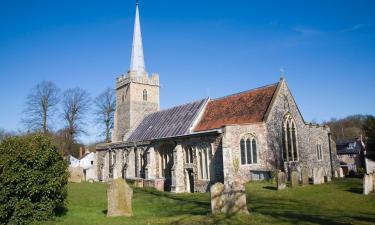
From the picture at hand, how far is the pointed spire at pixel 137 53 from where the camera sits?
1711 inches

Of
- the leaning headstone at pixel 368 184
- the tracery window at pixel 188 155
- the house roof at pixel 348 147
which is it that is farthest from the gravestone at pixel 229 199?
the house roof at pixel 348 147

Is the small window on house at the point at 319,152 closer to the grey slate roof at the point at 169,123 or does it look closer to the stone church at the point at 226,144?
the stone church at the point at 226,144

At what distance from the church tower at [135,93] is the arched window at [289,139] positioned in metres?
20.4

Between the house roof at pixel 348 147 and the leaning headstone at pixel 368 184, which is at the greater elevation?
the house roof at pixel 348 147

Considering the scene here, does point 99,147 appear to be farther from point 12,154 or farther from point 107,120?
point 12,154

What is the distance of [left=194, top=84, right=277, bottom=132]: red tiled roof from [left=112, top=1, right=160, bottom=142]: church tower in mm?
14129

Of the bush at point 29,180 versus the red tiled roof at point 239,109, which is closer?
the bush at point 29,180

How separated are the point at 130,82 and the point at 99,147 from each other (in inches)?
369

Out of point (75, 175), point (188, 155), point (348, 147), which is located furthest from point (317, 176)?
point (348, 147)

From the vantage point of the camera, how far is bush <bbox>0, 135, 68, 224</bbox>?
1198cm

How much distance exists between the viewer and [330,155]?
2928 centimetres

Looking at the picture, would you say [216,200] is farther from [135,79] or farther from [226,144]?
[135,79]

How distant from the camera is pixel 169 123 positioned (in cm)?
3216

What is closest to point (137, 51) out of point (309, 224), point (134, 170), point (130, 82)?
point (130, 82)
